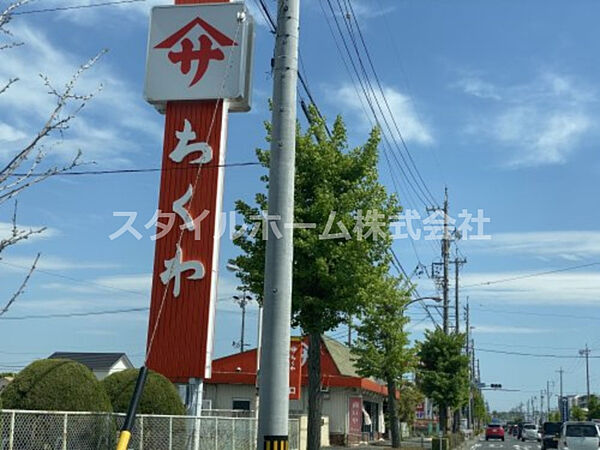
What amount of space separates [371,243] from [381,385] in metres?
28.9

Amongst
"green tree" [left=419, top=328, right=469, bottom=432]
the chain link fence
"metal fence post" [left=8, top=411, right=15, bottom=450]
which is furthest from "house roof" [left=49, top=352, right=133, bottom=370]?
"metal fence post" [left=8, top=411, right=15, bottom=450]

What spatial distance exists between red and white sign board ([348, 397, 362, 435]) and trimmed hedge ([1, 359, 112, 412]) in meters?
26.1

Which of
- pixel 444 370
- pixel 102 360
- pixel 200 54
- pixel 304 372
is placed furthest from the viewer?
pixel 102 360

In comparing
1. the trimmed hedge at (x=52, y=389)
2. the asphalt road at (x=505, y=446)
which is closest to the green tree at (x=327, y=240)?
the trimmed hedge at (x=52, y=389)

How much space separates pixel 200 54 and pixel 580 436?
19.8 metres

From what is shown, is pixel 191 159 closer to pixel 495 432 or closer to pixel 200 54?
pixel 200 54

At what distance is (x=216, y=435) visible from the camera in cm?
1647

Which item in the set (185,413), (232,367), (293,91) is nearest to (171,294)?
(185,413)

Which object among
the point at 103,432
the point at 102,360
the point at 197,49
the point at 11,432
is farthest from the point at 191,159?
the point at 102,360

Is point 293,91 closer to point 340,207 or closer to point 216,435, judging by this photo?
point 340,207

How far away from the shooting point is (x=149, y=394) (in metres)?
14.8

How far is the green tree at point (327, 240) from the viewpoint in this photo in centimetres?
1570

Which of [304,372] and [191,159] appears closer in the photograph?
[191,159]

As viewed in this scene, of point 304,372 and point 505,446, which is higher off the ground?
point 304,372
